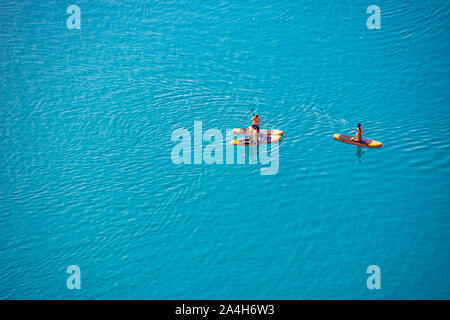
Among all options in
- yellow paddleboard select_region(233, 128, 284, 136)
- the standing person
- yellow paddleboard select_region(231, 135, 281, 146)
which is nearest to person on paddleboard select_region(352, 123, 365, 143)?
yellow paddleboard select_region(233, 128, 284, 136)

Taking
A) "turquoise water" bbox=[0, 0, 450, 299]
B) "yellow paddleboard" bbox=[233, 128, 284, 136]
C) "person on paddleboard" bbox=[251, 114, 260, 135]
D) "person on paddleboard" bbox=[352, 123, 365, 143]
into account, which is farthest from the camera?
"yellow paddleboard" bbox=[233, 128, 284, 136]

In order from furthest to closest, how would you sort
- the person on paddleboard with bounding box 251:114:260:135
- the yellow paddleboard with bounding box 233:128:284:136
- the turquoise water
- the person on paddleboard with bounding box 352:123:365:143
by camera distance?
the yellow paddleboard with bounding box 233:128:284:136, the person on paddleboard with bounding box 251:114:260:135, the person on paddleboard with bounding box 352:123:365:143, the turquoise water

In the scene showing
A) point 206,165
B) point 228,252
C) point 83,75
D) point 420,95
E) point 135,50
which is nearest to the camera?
point 228,252

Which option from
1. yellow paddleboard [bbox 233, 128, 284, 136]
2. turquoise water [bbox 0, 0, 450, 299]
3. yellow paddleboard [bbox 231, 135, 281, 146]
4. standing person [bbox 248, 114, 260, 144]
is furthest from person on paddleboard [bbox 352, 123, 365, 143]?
standing person [bbox 248, 114, 260, 144]

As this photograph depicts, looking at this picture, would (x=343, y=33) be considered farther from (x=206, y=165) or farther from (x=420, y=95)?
(x=206, y=165)

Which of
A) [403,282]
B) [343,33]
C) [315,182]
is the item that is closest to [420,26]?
[343,33]

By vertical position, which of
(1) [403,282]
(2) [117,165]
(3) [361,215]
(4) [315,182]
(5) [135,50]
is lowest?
(1) [403,282]

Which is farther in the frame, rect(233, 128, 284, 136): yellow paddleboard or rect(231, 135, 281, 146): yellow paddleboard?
rect(233, 128, 284, 136): yellow paddleboard

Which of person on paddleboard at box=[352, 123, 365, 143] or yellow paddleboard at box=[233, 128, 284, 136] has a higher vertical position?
yellow paddleboard at box=[233, 128, 284, 136]

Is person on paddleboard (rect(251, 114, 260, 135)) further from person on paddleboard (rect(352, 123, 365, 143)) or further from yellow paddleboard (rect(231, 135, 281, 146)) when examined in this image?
person on paddleboard (rect(352, 123, 365, 143))
